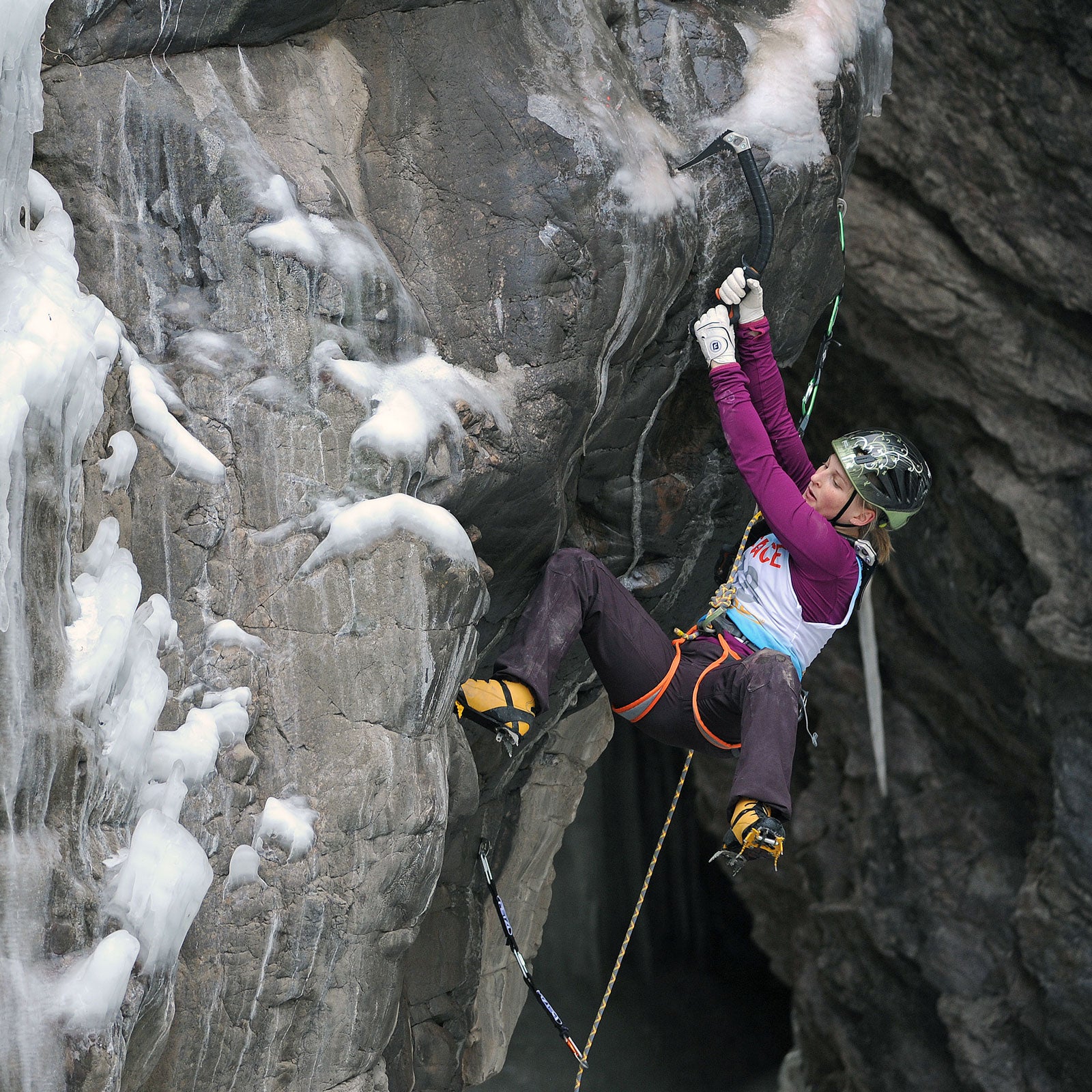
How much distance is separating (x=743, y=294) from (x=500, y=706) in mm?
1523

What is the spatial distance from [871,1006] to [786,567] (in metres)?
5.55

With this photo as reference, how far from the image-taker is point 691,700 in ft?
12.8

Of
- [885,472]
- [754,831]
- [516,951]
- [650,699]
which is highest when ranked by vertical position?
[885,472]

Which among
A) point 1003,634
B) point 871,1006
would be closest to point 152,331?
point 1003,634

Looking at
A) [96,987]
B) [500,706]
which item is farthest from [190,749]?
[500,706]

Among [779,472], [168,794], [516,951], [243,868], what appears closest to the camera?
[168,794]

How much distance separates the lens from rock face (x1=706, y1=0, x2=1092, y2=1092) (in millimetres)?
6543

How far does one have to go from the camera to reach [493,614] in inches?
167

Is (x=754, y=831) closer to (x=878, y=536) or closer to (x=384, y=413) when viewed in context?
(x=878, y=536)

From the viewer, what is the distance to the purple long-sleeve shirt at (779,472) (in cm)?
379

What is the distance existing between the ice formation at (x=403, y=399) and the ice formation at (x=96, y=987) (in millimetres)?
1342

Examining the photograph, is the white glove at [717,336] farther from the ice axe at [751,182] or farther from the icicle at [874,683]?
the icicle at [874,683]

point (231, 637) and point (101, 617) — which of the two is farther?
point (231, 637)

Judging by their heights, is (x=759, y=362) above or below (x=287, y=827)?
above
